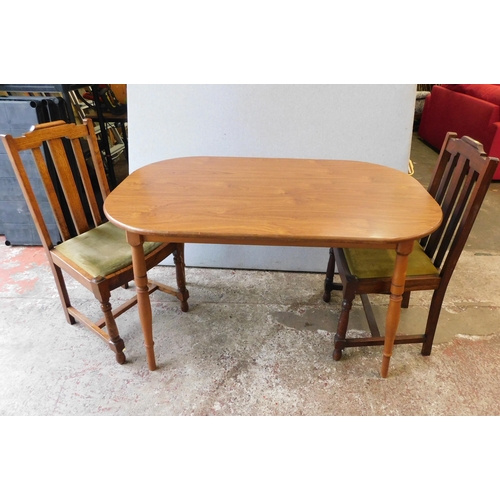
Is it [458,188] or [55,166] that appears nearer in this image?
[458,188]

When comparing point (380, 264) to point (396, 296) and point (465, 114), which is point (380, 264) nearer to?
point (396, 296)

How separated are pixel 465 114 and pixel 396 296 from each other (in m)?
3.61

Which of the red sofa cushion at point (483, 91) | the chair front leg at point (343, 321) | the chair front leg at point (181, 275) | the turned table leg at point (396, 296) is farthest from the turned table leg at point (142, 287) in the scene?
the red sofa cushion at point (483, 91)

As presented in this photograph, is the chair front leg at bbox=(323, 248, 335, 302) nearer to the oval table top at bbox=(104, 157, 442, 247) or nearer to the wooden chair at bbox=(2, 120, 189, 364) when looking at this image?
the oval table top at bbox=(104, 157, 442, 247)

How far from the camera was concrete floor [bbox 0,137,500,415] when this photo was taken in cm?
161

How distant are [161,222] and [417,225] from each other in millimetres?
940

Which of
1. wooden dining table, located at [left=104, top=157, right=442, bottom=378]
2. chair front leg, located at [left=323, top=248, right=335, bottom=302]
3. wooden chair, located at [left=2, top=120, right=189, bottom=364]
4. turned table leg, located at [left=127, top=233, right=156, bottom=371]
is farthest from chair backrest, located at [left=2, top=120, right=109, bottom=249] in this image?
chair front leg, located at [left=323, top=248, right=335, bottom=302]

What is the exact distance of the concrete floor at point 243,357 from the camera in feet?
5.29

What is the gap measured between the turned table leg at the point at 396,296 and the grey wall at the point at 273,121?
98 centimetres

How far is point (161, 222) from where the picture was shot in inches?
54.3

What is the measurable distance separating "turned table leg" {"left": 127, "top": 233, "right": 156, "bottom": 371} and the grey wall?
101cm

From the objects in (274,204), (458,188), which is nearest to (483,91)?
(458,188)

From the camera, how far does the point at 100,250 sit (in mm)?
1733

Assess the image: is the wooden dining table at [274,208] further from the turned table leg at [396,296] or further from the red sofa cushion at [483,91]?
the red sofa cushion at [483,91]
